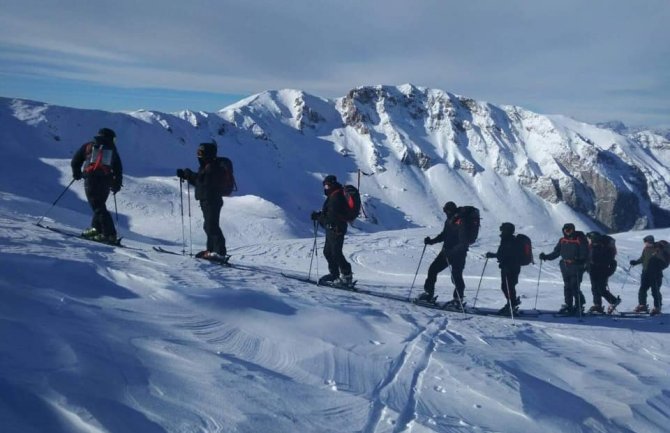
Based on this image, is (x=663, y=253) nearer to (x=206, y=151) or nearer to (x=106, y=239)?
(x=206, y=151)

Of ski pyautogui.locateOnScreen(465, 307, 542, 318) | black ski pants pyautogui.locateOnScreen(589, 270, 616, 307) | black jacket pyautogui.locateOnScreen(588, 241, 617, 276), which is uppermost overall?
black jacket pyautogui.locateOnScreen(588, 241, 617, 276)

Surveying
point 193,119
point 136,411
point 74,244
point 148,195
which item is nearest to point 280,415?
point 136,411

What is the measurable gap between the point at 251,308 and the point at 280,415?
2272mm

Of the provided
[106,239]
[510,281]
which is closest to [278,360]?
[106,239]

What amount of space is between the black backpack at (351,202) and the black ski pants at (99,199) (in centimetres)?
400

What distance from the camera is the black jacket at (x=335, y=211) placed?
31.7 feet

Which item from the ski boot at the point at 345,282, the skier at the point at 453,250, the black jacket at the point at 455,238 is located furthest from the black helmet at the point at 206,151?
the black jacket at the point at 455,238

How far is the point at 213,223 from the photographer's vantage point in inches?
377

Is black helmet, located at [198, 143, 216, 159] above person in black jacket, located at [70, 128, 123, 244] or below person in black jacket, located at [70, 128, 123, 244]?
above

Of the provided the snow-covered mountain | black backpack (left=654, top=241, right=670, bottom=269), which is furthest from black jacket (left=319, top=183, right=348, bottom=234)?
the snow-covered mountain

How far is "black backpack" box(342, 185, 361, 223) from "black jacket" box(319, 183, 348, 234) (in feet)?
0.13

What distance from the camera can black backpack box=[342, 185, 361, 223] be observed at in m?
9.60

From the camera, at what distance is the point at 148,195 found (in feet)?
184

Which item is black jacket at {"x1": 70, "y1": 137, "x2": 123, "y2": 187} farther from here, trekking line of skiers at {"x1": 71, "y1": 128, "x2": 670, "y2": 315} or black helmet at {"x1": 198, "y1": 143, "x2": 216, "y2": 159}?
black helmet at {"x1": 198, "y1": 143, "x2": 216, "y2": 159}
